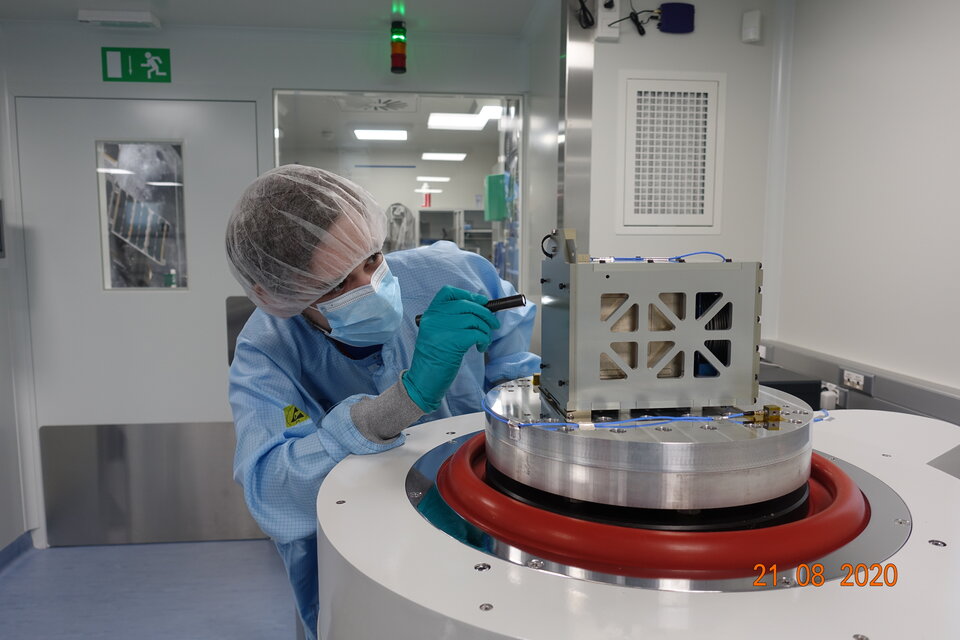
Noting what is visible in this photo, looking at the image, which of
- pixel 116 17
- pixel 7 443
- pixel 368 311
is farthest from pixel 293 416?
pixel 7 443

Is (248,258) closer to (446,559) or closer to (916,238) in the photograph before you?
(446,559)

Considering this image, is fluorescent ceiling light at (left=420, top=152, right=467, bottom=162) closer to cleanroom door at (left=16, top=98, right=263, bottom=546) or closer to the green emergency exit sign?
cleanroom door at (left=16, top=98, right=263, bottom=546)

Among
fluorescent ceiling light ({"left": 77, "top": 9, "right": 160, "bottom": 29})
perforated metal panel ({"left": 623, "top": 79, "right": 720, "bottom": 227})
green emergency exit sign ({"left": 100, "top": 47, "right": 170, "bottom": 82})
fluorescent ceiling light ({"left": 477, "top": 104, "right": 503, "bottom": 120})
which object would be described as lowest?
perforated metal panel ({"left": 623, "top": 79, "right": 720, "bottom": 227})

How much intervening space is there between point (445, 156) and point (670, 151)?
130cm

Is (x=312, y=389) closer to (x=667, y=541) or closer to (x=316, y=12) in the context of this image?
(x=667, y=541)

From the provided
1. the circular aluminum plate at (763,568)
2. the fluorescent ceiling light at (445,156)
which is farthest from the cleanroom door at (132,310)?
the circular aluminum plate at (763,568)

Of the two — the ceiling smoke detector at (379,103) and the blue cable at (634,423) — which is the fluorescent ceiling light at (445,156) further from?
the blue cable at (634,423)

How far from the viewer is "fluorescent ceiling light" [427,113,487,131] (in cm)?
298

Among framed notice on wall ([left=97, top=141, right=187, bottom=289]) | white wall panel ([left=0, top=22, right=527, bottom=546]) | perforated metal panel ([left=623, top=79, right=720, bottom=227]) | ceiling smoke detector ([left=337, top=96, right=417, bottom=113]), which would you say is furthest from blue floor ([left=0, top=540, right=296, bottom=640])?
ceiling smoke detector ([left=337, top=96, right=417, bottom=113])

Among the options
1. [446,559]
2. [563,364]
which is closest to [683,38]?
[563,364]

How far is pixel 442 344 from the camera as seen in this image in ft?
3.14

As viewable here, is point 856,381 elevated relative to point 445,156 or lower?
lower

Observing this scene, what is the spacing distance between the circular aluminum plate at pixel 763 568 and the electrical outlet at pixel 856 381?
3.52 feet

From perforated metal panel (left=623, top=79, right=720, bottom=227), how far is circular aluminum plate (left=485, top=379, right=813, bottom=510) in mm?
1552
